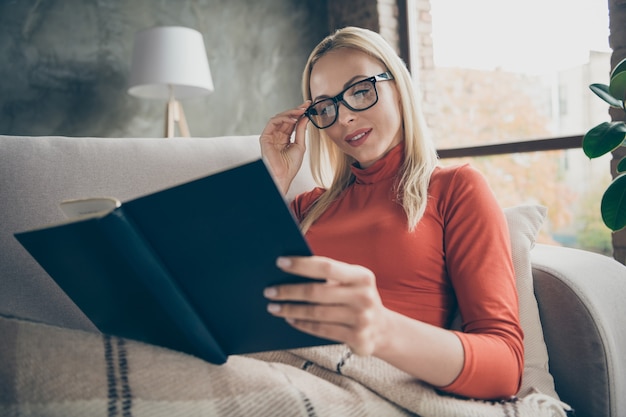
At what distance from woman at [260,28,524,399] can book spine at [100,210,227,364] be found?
12 centimetres

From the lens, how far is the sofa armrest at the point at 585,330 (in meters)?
0.90

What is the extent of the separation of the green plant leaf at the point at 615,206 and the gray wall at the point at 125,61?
110 inches

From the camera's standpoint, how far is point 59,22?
307cm

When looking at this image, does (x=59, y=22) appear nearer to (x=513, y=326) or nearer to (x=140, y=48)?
(x=140, y=48)

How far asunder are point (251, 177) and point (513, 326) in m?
0.59

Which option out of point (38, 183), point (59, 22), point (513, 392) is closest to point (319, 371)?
point (513, 392)

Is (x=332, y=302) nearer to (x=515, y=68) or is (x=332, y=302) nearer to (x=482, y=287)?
(x=482, y=287)

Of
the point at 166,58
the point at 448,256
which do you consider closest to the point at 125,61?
the point at 166,58

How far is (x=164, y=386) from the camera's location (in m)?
0.64

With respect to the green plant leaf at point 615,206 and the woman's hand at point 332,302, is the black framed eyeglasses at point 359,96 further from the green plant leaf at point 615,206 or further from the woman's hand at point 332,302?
the woman's hand at point 332,302

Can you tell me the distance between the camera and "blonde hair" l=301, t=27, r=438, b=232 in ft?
3.69

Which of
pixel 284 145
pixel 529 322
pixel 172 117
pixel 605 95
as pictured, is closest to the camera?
pixel 529 322

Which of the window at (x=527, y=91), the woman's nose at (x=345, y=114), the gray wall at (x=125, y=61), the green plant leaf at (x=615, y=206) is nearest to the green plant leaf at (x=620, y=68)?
the green plant leaf at (x=615, y=206)

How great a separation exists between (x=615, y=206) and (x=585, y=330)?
405mm
